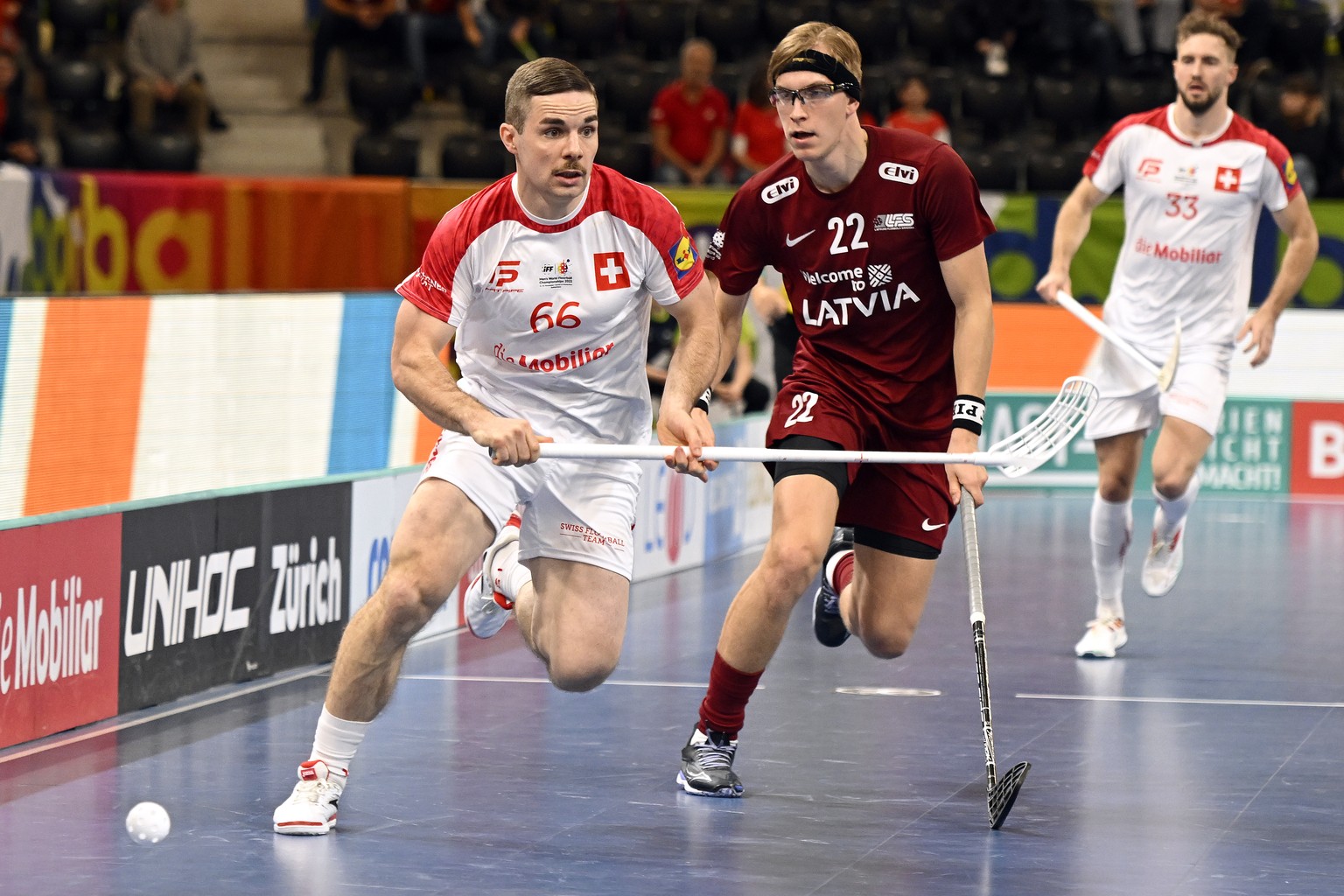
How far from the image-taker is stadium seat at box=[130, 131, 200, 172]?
14789 mm

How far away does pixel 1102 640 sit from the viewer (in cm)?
779

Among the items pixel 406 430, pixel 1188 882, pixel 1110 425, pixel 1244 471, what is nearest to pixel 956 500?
pixel 1188 882

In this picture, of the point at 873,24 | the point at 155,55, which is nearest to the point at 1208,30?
the point at 873,24

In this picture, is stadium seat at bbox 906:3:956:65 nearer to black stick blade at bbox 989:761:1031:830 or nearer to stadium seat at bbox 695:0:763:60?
stadium seat at bbox 695:0:763:60

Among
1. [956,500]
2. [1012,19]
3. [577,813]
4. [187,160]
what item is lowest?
[577,813]

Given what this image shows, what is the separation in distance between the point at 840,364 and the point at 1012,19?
1182 centimetres

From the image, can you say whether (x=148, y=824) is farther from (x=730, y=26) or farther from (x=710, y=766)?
(x=730, y=26)

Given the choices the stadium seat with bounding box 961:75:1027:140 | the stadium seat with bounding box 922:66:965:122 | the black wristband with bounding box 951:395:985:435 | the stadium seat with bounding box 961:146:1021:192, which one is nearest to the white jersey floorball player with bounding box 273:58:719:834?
the black wristband with bounding box 951:395:985:435

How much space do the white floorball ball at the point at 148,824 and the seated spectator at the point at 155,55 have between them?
445 inches

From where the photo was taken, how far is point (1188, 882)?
15.0 ft

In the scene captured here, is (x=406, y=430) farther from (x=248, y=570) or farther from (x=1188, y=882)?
(x=1188, y=882)

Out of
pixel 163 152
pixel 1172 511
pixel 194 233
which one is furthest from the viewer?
pixel 163 152

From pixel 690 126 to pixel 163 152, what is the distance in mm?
3995

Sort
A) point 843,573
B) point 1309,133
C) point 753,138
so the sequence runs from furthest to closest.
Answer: point 753,138
point 1309,133
point 843,573
